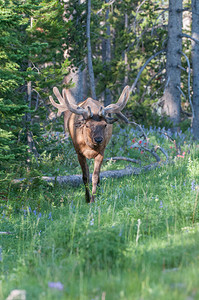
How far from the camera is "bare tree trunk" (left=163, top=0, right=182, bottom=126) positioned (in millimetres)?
15875

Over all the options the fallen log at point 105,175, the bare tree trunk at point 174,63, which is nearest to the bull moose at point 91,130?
the fallen log at point 105,175

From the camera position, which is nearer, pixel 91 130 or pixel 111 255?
pixel 111 255

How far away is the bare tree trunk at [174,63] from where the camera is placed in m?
15.9

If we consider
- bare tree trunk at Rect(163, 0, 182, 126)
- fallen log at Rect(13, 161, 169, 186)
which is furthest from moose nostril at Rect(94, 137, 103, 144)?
bare tree trunk at Rect(163, 0, 182, 126)

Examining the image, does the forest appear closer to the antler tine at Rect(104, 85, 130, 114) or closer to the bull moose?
the bull moose

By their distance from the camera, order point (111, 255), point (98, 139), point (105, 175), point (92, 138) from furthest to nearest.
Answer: point (105, 175), point (92, 138), point (98, 139), point (111, 255)

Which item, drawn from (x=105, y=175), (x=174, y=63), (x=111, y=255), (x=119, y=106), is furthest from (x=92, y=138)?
(x=174, y=63)

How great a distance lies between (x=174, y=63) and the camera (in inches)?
645

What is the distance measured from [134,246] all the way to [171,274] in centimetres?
110

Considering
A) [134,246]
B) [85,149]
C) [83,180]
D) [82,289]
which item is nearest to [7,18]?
[85,149]

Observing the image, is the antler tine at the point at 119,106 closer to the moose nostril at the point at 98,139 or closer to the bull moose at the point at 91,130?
the bull moose at the point at 91,130

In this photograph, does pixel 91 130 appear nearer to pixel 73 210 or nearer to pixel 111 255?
pixel 73 210

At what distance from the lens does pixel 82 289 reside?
9.96ft

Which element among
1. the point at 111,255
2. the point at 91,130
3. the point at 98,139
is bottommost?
the point at 111,255
